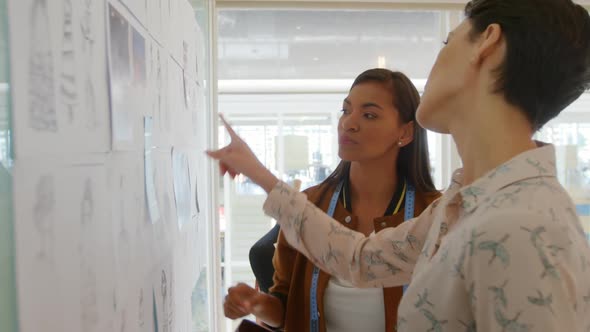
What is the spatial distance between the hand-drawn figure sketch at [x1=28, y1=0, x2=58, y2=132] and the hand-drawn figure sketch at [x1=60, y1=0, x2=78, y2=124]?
0.03 meters

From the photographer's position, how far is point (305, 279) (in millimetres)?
1248

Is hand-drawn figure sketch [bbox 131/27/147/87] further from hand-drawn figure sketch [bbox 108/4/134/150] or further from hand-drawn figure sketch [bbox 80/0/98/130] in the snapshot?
hand-drawn figure sketch [bbox 80/0/98/130]

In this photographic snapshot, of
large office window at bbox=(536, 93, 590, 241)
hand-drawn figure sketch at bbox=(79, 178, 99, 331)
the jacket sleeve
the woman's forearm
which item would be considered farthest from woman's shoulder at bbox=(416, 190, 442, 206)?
large office window at bbox=(536, 93, 590, 241)

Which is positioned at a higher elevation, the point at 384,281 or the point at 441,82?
the point at 441,82

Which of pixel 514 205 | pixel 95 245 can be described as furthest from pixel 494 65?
pixel 95 245

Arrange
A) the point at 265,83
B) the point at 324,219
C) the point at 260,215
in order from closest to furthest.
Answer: the point at 324,219
the point at 265,83
the point at 260,215

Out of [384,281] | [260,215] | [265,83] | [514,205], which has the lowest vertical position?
[260,215]

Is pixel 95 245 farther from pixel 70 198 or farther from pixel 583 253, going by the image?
pixel 583 253

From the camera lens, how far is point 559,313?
1.58 feet

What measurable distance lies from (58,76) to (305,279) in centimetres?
92

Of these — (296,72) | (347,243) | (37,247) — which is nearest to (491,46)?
(347,243)

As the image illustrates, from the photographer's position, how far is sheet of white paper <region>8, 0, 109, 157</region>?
0.39m

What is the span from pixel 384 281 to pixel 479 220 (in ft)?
1.55

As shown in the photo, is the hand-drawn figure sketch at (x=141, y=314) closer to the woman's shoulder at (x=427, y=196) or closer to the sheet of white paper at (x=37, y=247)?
the sheet of white paper at (x=37, y=247)
